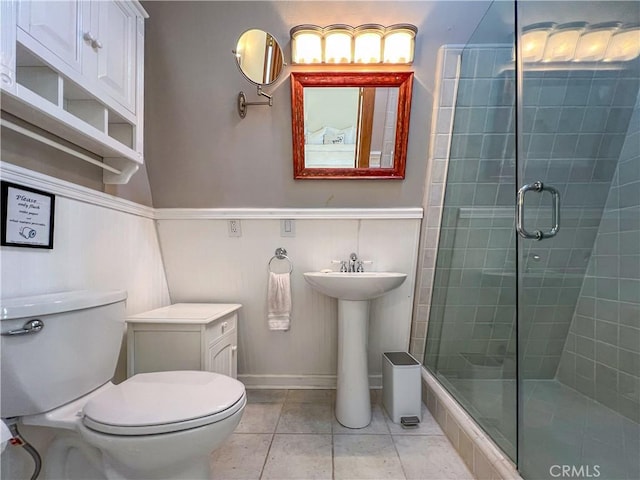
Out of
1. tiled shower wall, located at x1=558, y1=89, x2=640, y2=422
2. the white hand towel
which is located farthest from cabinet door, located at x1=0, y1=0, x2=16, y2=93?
tiled shower wall, located at x1=558, y1=89, x2=640, y2=422

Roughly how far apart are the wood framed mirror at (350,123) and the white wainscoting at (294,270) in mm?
255

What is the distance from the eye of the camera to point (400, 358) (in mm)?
1792

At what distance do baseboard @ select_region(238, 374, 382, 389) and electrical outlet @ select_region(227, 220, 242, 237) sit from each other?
2.99 ft

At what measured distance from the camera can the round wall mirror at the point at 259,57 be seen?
1552 millimetres

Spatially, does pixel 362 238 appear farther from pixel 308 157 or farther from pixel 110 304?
pixel 110 304

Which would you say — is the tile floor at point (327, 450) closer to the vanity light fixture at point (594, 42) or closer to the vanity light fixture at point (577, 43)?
the vanity light fixture at point (577, 43)

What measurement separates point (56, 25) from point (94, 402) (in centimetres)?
111

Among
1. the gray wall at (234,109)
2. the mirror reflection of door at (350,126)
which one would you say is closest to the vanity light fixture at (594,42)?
the gray wall at (234,109)

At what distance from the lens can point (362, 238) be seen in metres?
1.89

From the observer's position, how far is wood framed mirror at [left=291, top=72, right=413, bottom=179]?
1.62 m

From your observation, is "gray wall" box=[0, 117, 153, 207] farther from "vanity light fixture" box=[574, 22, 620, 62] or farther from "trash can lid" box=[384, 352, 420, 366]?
"vanity light fixture" box=[574, 22, 620, 62]

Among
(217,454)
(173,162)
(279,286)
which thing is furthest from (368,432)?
(173,162)

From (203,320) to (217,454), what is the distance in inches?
22.1

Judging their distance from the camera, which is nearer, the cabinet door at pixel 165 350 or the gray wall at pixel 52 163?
the gray wall at pixel 52 163
